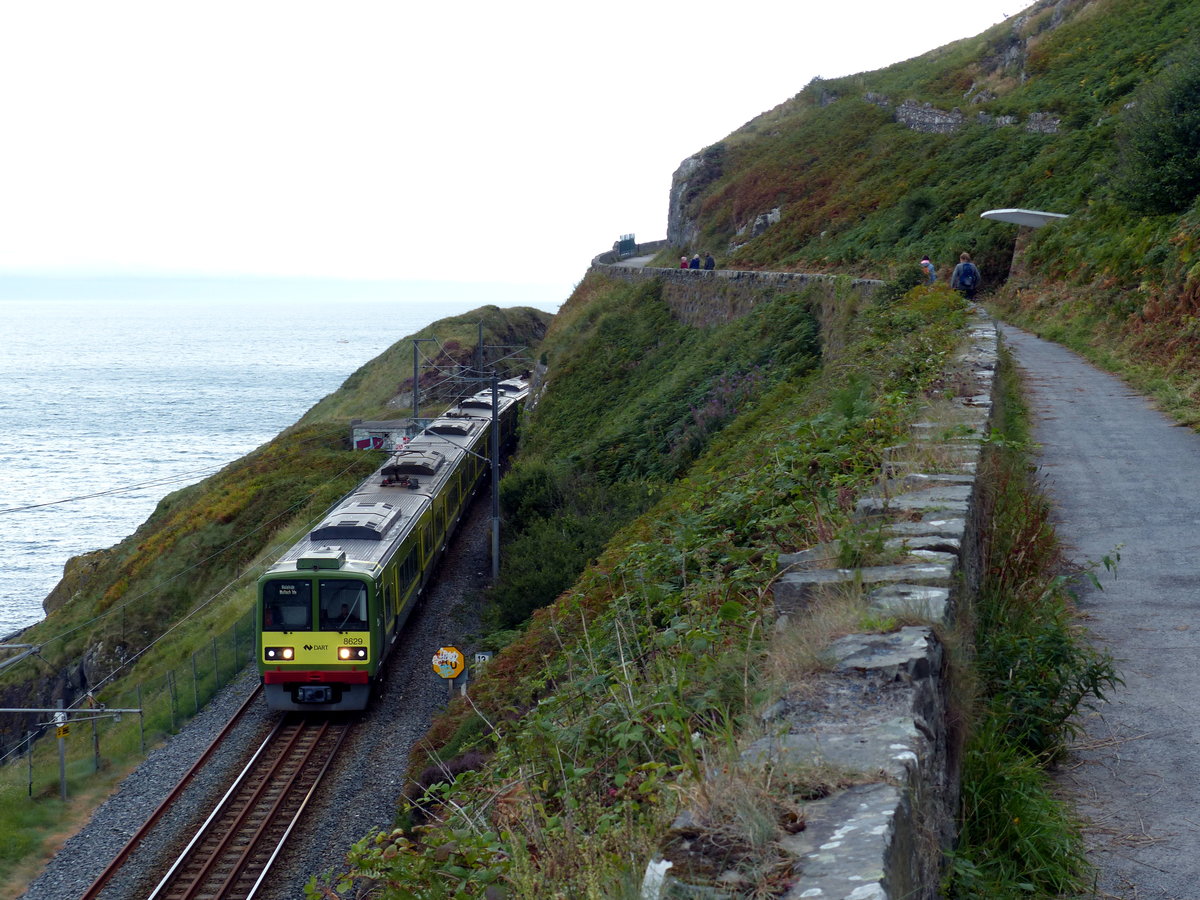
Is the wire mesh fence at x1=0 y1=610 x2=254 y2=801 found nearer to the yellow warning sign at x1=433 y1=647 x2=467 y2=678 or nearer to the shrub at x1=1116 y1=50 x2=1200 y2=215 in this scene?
the yellow warning sign at x1=433 y1=647 x2=467 y2=678

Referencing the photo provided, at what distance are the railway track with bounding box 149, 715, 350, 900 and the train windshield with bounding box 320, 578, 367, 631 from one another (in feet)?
5.71

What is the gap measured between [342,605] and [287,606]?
943 millimetres

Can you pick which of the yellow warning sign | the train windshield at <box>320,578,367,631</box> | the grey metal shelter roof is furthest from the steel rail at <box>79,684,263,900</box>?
the grey metal shelter roof

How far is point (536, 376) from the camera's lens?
45719 mm

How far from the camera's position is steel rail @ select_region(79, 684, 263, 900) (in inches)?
498

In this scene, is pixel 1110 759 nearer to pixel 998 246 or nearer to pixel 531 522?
pixel 531 522

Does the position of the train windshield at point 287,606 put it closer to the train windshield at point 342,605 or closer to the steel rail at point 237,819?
the train windshield at point 342,605

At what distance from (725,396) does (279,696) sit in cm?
1133

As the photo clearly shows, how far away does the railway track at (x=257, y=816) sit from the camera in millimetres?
12484

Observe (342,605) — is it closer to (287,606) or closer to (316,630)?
(316,630)

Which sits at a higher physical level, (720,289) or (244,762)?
(720,289)

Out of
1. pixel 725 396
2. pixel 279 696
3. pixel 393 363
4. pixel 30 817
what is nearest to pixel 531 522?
pixel 725 396

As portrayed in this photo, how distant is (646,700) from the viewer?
432 centimetres

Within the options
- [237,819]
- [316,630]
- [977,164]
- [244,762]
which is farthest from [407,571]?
[977,164]
